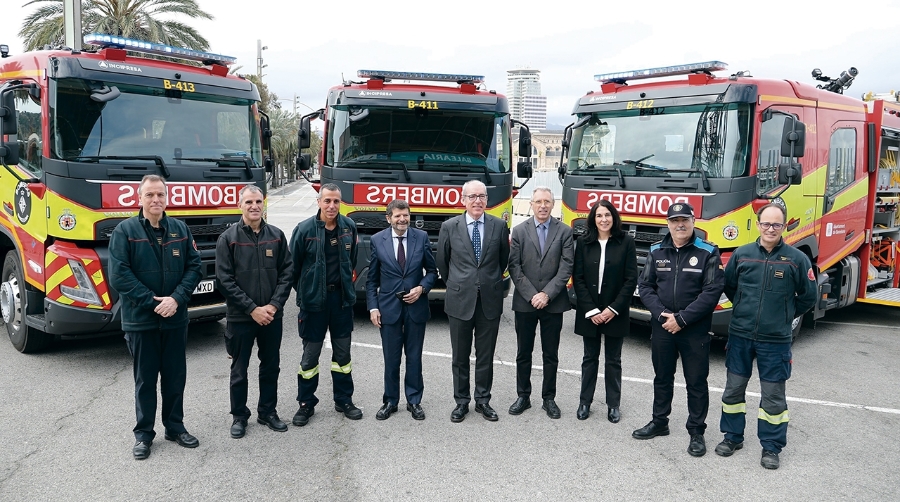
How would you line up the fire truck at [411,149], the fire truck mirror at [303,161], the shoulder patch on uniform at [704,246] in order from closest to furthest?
the shoulder patch on uniform at [704,246] → the fire truck at [411,149] → the fire truck mirror at [303,161]

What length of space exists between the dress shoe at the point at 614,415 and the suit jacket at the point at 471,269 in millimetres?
1146

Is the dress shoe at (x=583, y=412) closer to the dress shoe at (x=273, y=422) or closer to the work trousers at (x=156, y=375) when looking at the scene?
the dress shoe at (x=273, y=422)

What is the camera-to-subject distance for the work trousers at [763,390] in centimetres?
434

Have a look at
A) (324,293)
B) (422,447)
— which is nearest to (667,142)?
(324,293)

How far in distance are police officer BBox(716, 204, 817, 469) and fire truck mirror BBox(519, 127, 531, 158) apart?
14.3 feet

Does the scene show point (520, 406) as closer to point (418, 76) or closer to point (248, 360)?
point (248, 360)

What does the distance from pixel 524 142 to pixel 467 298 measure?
12.9ft

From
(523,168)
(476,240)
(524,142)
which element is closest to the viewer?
(476,240)

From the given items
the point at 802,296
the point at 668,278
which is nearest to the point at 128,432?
the point at 668,278

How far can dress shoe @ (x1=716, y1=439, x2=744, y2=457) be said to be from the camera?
446 centimetres

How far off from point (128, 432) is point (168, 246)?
1.37 m

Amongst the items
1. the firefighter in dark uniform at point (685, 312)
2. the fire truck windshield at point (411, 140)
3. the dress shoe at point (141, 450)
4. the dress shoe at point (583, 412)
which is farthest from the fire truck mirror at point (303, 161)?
the firefighter in dark uniform at point (685, 312)

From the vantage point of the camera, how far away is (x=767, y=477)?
4.14 meters

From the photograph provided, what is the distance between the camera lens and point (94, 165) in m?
5.79
